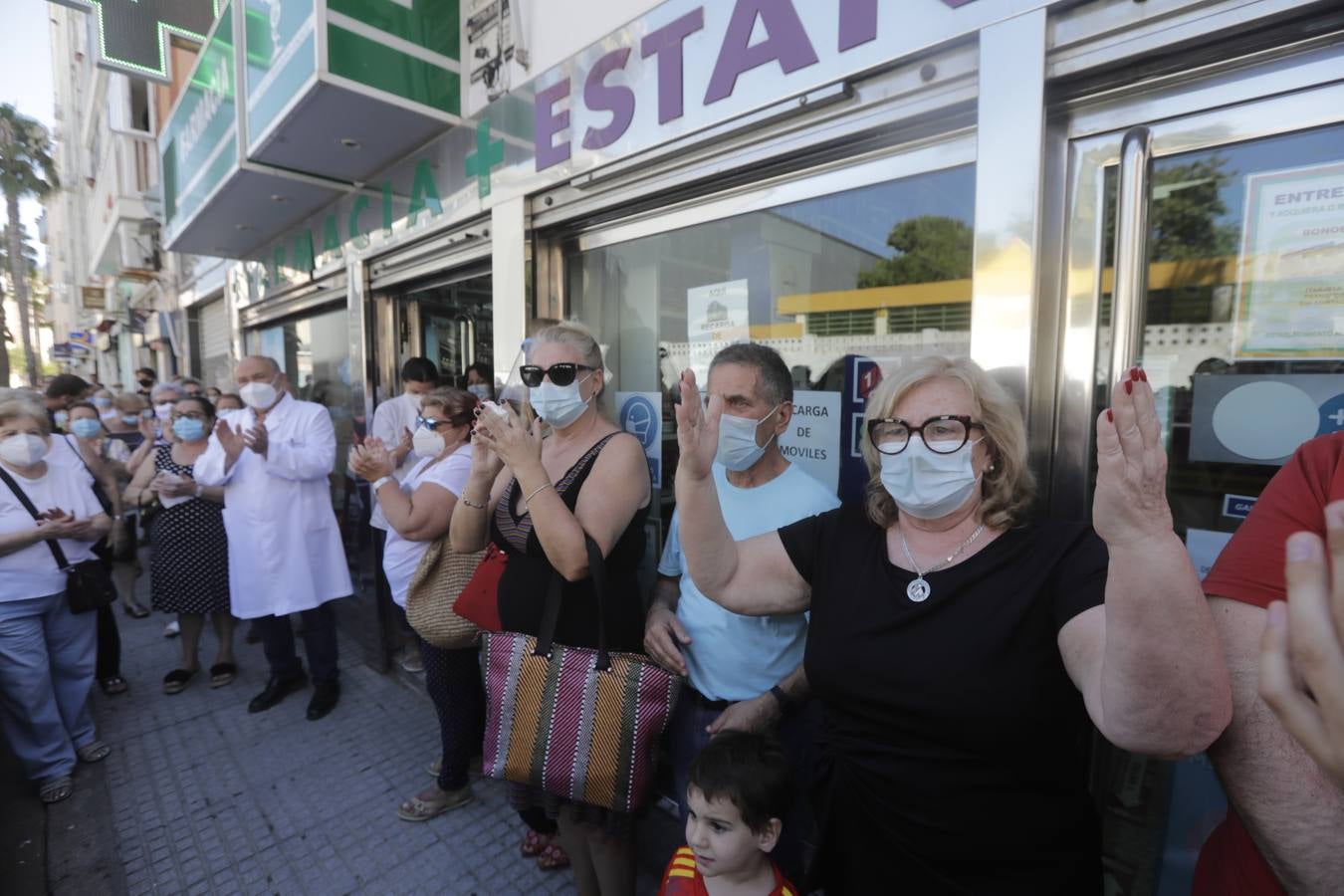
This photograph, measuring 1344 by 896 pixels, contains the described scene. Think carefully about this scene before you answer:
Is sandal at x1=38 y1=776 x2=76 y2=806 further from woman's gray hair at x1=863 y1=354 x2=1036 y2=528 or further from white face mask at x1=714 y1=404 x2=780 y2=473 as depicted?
woman's gray hair at x1=863 y1=354 x2=1036 y2=528

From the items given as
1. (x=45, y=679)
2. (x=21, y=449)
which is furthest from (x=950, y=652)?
(x=45, y=679)

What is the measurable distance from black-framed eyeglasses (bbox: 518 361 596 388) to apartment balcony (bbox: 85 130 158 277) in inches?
605

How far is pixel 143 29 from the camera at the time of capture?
489 cm

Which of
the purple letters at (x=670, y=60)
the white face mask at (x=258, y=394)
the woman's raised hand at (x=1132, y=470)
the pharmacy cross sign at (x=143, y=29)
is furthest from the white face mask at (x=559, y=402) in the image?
the pharmacy cross sign at (x=143, y=29)

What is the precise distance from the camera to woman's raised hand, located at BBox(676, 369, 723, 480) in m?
1.39

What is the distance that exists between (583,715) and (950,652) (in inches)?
37.9

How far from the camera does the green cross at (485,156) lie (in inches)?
126

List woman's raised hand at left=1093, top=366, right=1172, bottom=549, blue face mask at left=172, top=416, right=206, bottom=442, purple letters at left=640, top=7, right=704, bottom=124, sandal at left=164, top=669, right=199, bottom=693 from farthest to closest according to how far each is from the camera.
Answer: sandal at left=164, top=669, right=199, bottom=693 < blue face mask at left=172, top=416, right=206, bottom=442 < purple letters at left=640, top=7, right=704, bottom=124 < woman's raised hand at left=1093, top=366, right=1172, bottom=549

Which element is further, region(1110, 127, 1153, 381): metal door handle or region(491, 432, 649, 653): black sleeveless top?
region(491, 432, 649, 653): black sleeveless top

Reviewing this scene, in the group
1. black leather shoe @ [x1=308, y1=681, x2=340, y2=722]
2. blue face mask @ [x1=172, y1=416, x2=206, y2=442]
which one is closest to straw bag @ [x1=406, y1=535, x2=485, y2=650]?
black leather shoe @ [x1=308, y1=681, x2=340, y2=722]

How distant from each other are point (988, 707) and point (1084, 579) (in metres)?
0.28

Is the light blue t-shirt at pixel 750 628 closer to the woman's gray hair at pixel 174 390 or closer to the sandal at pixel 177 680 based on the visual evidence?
the sandal at pixel 177 680

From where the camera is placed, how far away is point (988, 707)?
113 cm

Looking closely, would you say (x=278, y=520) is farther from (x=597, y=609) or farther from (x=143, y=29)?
(x=143, y=29)
